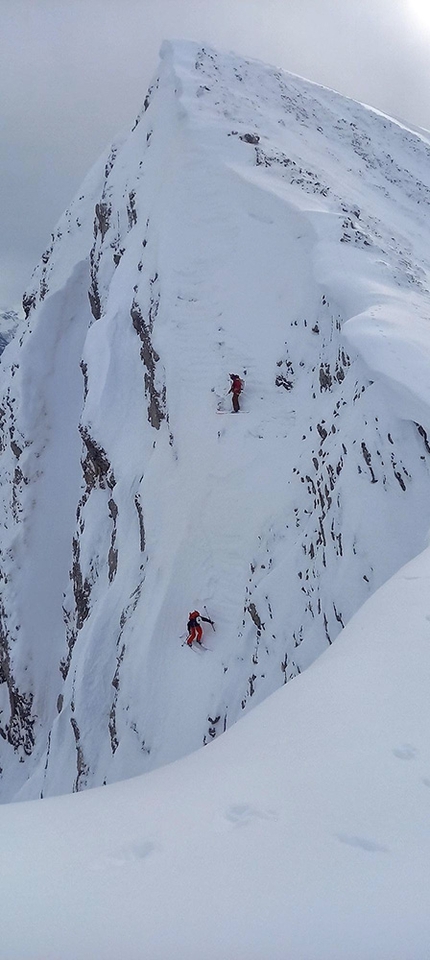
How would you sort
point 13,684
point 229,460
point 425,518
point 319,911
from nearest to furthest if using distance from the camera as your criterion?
point 319,911 < point 425,518 < point 229,460 < point 13,684

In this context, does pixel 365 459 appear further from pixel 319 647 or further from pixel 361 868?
pixel 361 868

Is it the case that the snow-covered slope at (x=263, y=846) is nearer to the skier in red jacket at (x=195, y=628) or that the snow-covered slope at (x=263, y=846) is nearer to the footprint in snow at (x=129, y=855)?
the footprint in snow at (x=129, y=855)

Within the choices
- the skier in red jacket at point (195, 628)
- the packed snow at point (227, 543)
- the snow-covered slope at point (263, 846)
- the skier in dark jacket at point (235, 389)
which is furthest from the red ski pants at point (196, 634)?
the snow-covered slope at point (263, 846)

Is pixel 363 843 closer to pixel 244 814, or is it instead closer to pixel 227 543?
pixel 244 814

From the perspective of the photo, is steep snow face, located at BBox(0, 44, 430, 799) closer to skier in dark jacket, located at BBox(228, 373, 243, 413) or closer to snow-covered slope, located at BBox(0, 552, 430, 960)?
skier in dark jacket, located at BBox(228, 373, 243, 413)

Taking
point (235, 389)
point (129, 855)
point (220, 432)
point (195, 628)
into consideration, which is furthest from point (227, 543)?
point (129, 855)

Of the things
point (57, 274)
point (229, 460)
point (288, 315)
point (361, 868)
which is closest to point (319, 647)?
point (229, 460)
